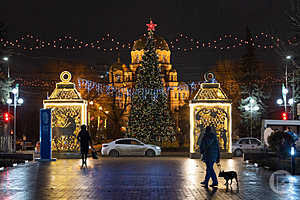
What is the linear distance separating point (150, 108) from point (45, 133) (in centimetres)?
1895

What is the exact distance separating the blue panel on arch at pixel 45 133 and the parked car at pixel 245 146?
548 inches

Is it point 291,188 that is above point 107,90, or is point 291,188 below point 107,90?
below

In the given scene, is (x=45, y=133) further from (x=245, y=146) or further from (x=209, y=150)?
(x=245, y=146)

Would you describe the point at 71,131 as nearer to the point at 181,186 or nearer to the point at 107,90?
the point at 181,186

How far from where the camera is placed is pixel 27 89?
63656 millimetres

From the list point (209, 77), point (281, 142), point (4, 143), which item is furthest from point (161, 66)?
point (281, 142)

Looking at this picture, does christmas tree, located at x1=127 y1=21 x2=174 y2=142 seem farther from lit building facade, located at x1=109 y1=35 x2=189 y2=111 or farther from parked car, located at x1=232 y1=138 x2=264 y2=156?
lit building facade, located at x1=109 y1=35 x2=189 y2=111

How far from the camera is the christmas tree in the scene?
4338 cm

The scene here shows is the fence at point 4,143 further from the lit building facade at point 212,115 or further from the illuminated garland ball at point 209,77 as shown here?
the illuminated garland ball at point 209,77

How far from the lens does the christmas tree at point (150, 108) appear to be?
43.4m

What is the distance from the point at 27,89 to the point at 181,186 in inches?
2057

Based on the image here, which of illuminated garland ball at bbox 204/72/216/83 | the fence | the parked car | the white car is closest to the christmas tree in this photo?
the parked car

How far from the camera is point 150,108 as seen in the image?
43781 mm

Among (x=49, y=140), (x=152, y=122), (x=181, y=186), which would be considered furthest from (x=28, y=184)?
(x=152, y=122)
